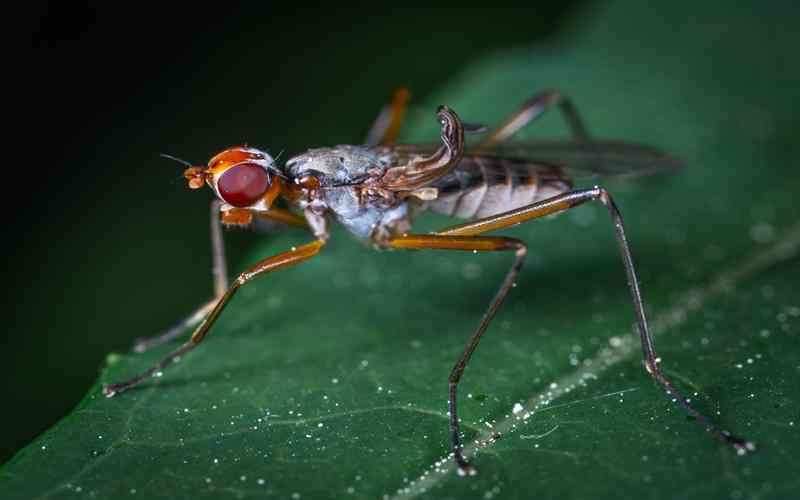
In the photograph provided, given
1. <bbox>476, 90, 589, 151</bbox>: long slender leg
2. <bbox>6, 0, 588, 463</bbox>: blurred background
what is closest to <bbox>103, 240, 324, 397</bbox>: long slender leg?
<bbox>6, 0, 588, 463</bbox>: blurred background

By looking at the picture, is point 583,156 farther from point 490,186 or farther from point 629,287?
point 629,287

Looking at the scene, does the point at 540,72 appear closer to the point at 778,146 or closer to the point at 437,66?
the point at 437,66

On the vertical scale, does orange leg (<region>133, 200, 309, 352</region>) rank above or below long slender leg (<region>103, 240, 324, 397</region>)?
above

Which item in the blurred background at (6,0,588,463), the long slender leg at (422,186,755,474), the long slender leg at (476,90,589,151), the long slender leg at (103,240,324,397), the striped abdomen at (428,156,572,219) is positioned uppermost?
the blurred background at (6,0,588,463)

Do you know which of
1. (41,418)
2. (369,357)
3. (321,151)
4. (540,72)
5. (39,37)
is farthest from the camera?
(540,72)

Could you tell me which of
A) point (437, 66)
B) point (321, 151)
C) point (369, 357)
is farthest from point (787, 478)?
point (437, 66)

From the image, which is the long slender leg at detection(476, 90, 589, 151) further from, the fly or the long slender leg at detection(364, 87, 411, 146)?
the long slender leg at detection(364, 87, 411, 146)
